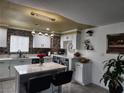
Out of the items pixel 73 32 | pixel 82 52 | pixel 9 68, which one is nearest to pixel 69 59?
pixel 82 52

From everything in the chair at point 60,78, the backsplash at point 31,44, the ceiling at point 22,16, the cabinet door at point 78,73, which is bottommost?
the cabinet door at point 78,73

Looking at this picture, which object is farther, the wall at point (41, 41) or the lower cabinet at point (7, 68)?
the wall at point (41, 41)

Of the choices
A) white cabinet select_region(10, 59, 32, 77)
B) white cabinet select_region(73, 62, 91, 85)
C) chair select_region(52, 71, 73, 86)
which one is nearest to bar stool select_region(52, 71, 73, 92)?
chair select_region(52, 71, 73, 86)

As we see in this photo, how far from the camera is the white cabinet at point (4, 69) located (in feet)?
13.8

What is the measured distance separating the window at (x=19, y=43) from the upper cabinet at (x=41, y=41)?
420 millimetres

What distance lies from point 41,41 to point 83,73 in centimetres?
299

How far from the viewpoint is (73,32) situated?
5062 mm

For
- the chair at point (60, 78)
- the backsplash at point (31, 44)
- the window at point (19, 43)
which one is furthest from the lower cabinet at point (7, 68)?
the chair at point (60, 78)

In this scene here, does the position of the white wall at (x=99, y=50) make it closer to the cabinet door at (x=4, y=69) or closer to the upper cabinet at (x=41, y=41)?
the upper cabinet at (x=41, y=41)

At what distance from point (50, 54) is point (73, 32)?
190 cm

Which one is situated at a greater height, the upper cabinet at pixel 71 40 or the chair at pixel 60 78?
the upper cabinet at pixel 71 40

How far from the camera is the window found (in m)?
4.96

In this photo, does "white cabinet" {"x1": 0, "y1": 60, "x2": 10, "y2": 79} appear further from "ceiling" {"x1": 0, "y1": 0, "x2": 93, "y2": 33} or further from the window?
"ceiling" {"x1": 0, "y1": 0, "x2": 93, "y2": 33}

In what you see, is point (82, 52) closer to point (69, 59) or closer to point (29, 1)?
point (69, 59)
